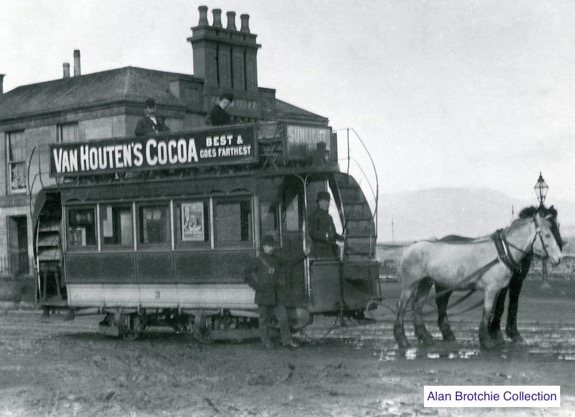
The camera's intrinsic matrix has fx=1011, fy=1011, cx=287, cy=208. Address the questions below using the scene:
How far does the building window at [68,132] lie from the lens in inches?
1216

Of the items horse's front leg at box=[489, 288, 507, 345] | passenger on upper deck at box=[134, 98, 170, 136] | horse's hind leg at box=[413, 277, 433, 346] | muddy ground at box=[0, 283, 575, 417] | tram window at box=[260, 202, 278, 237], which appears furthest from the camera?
passenger on upper deck at box=[134, 98, 170, 136]

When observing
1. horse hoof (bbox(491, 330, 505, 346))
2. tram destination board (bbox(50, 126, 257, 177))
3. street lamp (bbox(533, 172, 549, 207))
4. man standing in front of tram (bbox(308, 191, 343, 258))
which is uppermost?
tram destination board (bbox(50, 126, 257, 177))

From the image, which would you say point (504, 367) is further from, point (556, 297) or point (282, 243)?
point (556, 297)

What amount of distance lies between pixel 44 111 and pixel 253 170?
57.7ft

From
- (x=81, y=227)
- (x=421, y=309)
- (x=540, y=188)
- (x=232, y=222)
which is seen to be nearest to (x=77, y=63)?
(x=540, y=188)

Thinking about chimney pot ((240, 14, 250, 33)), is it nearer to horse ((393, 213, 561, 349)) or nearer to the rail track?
the rail track

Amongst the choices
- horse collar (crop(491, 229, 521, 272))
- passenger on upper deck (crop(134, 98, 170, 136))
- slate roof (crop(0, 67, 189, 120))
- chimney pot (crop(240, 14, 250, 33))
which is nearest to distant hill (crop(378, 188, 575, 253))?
chimney pot (crop(240, 14, 250, 33))

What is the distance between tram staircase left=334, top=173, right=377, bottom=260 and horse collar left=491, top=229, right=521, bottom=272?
218 centimetres

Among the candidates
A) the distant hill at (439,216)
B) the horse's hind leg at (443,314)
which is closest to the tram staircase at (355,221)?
the horse's hind leg at (443,314)

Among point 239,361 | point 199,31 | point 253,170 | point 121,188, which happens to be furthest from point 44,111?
point 239,361

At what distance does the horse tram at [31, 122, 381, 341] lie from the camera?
15.0 m

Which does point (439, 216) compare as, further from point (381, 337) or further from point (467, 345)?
point (467, 345)

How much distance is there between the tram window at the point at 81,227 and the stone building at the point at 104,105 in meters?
12.3

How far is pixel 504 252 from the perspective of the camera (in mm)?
13602
